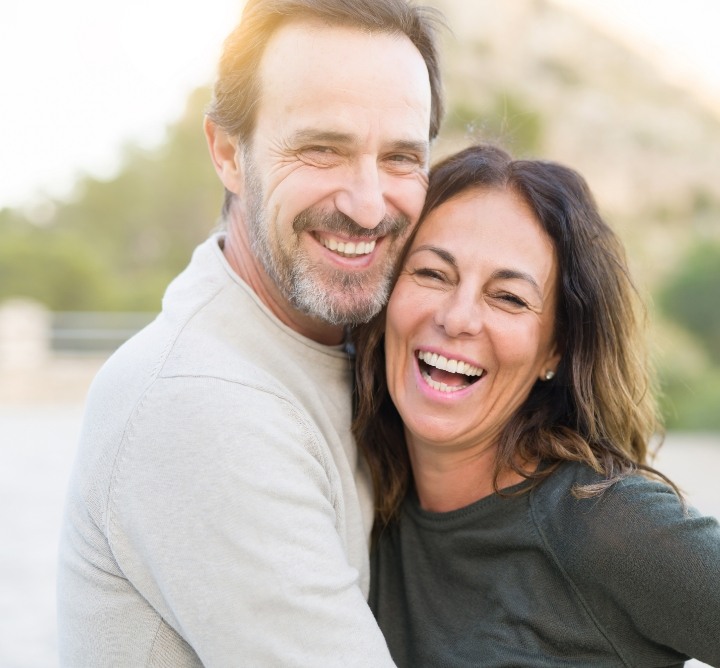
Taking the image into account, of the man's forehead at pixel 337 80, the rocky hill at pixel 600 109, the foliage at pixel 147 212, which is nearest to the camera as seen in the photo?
the man's forehead at pixel 337 80

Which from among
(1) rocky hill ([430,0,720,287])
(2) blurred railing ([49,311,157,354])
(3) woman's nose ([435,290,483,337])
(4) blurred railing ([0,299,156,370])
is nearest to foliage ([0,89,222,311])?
(2) blurred railing ([49,311,157,354])

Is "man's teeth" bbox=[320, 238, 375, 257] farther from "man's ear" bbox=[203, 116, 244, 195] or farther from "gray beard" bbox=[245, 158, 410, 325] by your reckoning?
"man's ear" bbox=[203, 116, 244, 195]

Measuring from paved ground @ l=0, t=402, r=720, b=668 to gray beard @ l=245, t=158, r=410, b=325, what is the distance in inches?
82.8

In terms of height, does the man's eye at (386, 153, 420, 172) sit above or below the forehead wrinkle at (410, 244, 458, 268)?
above

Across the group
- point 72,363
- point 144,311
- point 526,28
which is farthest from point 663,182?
point 72,363

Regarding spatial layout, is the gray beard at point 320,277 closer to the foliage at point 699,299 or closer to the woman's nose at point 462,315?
the woman's nose at point 462,315

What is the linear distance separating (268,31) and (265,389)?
105 cm

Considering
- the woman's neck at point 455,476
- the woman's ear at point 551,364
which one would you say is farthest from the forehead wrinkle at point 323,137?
the woman's neck at point 455,476

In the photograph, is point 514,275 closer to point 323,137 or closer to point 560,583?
point 323,137

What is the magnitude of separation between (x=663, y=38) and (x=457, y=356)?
38002 millimetres

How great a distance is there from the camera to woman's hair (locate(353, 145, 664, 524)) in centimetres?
259

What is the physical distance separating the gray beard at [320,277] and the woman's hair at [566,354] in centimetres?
16

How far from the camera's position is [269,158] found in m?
2.56

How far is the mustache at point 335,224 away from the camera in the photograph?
2.50 meters
